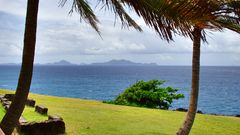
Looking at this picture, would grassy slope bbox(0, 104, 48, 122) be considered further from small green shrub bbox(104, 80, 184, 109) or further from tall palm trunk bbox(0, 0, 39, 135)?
small green shrub bbox(104, 80, 184, 109)

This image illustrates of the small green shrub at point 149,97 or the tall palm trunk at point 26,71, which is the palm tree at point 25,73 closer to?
the tall palm trunk at point 26,71

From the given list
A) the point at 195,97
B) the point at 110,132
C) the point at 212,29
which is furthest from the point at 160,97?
the point at 212,29

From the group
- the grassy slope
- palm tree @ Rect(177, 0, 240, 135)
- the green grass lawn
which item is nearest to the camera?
palm tree @ Rect(177, 0, 240, 135)

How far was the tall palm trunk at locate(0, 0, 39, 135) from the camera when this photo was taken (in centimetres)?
629

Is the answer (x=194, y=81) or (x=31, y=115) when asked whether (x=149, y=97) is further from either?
(x=194, y=81)

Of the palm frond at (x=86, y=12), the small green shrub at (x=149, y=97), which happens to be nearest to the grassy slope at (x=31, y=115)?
the palm frond at (x=86, y=12)

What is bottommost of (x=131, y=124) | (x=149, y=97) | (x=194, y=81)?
(x=131, y=124)

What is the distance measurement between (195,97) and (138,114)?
692 centimetres

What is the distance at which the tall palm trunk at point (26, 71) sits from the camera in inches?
248

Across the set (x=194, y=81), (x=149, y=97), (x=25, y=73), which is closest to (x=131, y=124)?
(x=194, y=81)

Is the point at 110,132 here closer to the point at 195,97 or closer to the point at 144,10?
the point at 195,97

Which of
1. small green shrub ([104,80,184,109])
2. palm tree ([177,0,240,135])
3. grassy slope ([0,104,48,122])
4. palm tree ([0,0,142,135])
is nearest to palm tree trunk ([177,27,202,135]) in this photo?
palm tree ([177,0,240,135])

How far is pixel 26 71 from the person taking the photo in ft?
20.7

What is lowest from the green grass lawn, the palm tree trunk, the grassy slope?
the green grass lawn
